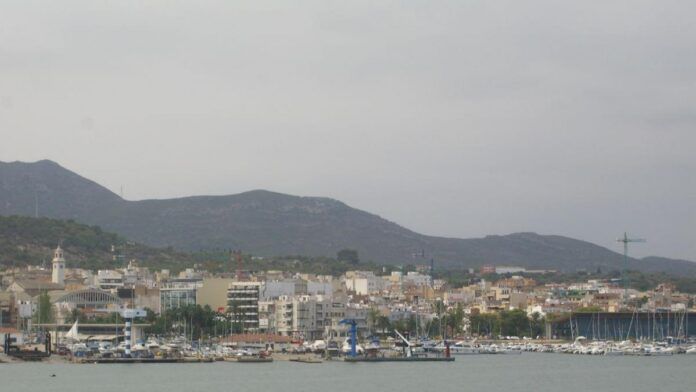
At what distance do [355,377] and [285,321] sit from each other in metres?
64.7

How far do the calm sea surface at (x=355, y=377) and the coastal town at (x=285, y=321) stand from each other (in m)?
8.79

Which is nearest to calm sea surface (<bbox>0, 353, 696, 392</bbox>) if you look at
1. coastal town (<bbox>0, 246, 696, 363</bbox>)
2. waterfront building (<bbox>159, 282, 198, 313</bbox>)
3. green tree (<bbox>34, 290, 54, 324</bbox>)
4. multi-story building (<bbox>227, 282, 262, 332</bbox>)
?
coastal town (<bbox>0, 246, 696, 363</bbox>)

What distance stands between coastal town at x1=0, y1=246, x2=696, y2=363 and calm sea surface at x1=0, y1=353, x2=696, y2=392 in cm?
879

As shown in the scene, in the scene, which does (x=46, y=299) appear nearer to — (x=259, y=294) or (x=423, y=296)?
(x=259, y=294)

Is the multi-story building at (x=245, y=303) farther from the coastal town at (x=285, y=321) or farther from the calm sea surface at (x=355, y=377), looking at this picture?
the calm sea surface at (x=355, y=377)

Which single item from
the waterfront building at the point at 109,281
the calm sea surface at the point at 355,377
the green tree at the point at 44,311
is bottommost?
the calm sea surface at the point at 355,377

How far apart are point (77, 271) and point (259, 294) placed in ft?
143

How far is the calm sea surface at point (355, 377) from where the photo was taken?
78.5 m

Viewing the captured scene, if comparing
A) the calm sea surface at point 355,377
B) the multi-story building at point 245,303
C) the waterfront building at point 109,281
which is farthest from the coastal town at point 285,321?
the calm sea surface at point 355,377

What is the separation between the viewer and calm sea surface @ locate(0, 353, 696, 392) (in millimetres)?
78500

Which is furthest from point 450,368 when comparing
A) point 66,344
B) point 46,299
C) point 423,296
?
point 423,296

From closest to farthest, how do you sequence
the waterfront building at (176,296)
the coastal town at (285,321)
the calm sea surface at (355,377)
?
the calm sea surface at (355,377)
the coastal town at (285,321)
the waterfront building at (176,296)

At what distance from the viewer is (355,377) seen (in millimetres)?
87375

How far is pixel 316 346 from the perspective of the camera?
12194 centimetres
